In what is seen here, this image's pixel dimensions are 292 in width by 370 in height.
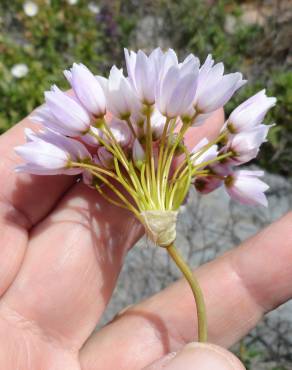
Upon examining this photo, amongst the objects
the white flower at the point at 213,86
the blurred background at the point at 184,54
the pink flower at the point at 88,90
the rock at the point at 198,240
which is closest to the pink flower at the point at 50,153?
the pink flower at the point at 88,90

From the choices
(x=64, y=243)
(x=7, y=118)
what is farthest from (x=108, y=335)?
(x=7, y=118)

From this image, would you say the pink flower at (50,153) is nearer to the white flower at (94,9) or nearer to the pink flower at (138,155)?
the pink flower at (138,155)

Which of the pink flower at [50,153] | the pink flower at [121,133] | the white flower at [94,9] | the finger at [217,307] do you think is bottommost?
the finger at [217,307]

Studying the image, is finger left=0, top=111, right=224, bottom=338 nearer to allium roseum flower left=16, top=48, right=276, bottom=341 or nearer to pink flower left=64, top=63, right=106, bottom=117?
allium roseum flower left=16, top=48, right=276, bottom=341

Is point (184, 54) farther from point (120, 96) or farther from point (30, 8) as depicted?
point (120, 96)

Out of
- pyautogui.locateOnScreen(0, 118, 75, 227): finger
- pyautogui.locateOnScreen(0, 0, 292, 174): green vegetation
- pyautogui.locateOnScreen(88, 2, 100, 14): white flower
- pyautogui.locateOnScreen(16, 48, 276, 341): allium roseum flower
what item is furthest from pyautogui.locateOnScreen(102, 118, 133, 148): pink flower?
pyautogui.locateOnScreen(88, 2, 100, 14): white flower
